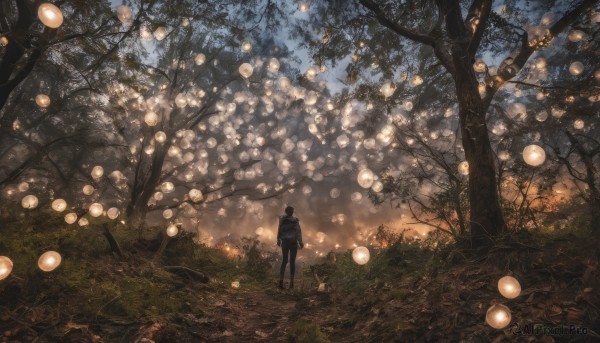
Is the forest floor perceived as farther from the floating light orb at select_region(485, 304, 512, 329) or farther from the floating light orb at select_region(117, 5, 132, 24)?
the floating light orb at select_region(117, 5, 132, 24)

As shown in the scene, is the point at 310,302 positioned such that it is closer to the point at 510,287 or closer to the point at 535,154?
the point at 510,287

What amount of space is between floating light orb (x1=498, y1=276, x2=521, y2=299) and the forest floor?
0.15m

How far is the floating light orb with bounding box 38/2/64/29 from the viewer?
3.94 m

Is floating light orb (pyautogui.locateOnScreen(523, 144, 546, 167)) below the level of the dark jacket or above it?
above

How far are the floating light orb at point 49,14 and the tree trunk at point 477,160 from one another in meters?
6.25

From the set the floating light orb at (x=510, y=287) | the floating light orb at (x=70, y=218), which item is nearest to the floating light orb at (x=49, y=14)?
the floating light orb at (x=70, y=218)

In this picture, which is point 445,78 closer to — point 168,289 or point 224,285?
point 224,285

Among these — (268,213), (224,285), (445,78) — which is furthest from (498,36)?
(268,213)

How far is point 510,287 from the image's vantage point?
3.54 metres

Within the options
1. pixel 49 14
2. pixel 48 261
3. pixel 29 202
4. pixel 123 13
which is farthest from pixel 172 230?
pixel 49 14

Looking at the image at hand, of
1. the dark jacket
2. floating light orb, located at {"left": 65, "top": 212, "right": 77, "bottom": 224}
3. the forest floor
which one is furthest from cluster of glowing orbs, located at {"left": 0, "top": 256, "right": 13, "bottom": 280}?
the dark jacket

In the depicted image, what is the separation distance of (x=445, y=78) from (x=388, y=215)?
16.1m

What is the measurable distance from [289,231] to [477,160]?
4812mm

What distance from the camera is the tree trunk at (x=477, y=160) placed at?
5.37 m
